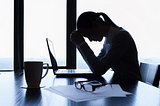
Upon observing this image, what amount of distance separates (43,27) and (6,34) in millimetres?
514

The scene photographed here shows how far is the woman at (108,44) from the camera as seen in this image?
1.37 meters

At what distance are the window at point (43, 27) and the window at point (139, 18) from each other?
0.28m

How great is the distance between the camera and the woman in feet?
4.50

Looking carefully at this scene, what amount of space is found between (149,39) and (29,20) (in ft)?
5.66

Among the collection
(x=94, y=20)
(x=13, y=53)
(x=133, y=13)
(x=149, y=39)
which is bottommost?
(x=13, y=53)

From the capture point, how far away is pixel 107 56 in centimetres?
137

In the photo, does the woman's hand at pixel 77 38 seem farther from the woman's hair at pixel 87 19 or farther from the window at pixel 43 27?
the window at pixel 43 27

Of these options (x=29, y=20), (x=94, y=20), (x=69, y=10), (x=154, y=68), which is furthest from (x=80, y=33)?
(x=29, y=20)

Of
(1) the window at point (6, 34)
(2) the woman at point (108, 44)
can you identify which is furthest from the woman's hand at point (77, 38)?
(1) the window at point (6, 34)

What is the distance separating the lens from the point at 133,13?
8.78 ft

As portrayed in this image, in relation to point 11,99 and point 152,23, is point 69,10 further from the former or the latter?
point 11,99

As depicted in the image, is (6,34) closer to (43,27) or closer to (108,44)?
(43,27)

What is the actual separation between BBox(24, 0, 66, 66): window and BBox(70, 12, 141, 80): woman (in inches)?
43.6

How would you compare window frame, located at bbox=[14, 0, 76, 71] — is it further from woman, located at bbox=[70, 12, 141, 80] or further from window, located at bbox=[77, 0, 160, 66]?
woman, located at bbox=[70, 12, 141, 80]
